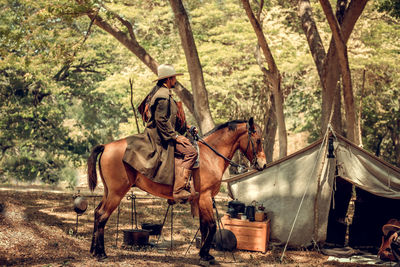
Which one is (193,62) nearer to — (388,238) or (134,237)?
(134,237)

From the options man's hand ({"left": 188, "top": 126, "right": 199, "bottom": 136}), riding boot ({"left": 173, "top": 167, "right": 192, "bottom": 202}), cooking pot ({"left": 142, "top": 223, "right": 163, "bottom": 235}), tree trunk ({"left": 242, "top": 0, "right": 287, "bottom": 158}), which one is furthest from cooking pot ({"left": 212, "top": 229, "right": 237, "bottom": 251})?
tree trunk ({"left": 242, "top": 0, "right": 287, "bottom": 158})

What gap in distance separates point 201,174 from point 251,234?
1.71 metres

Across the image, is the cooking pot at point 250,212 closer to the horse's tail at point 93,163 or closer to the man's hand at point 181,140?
the man's hand at point 181,140

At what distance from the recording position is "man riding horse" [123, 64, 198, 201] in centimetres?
623

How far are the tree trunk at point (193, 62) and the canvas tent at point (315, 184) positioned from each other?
13.8 ft

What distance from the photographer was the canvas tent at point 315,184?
Result: 771 centimetres

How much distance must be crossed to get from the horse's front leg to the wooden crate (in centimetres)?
121

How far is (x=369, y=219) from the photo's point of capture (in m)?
8.50

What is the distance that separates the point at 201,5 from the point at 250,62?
399cm

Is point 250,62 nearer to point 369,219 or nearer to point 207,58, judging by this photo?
point 207,58

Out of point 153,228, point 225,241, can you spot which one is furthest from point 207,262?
point 153,228

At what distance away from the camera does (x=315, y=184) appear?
7.95 m

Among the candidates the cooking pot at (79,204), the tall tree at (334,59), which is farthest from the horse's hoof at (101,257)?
the tall tree at (334,59)

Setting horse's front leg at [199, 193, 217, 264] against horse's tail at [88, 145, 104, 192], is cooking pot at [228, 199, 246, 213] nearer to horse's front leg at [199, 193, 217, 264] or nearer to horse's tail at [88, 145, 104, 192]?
horse's front leg at [199, 193, 217, 264]
